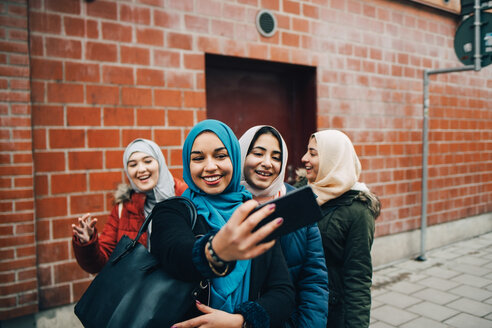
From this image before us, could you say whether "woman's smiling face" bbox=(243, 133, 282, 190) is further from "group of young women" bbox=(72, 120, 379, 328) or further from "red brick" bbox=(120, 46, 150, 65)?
"red brick" bbox=(120, 46, 150, 65)

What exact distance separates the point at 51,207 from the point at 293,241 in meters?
2.20

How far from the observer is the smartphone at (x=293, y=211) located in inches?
37.0

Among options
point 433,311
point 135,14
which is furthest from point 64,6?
point 433,311

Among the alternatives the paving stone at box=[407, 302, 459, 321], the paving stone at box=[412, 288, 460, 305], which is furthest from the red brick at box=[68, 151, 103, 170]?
the paving stone at box=[412, 288, 460, 305]

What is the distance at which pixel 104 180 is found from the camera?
125 inches

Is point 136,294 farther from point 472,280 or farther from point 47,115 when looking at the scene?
point 472,280

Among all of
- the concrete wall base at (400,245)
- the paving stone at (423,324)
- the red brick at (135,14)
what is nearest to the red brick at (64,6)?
the red brick at (135,14)

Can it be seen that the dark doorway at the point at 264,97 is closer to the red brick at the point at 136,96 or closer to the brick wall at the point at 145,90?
the brick wall at the point at 145,90

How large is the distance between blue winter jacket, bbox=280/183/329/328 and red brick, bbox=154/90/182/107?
7.26 ft

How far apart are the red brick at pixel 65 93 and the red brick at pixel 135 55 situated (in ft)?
1.54

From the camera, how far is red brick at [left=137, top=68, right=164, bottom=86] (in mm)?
3334

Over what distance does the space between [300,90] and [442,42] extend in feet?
9.38

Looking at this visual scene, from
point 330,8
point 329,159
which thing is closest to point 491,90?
point 330,8

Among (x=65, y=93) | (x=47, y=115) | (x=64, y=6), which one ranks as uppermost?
(x=64, y=6)
